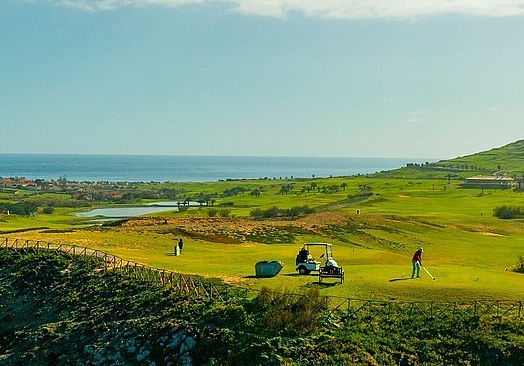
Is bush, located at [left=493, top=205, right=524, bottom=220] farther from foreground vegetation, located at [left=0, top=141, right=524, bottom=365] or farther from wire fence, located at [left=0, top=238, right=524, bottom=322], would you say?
wire fence, located at [left=0, top=238, right=524, bottom=322]

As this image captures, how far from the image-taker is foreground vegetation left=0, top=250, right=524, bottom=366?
2109cm

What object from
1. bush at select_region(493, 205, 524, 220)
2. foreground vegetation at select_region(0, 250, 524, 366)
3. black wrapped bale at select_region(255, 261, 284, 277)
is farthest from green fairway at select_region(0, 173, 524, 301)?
bush at select_region(493, 205, 524, 220)

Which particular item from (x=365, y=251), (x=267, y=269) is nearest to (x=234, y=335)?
(x=267, y=269)

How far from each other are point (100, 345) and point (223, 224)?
36647mm

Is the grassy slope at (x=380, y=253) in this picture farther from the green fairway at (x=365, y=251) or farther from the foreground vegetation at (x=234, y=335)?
the foreground vegetation at (x=234, y=335)

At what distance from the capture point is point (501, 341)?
70.7 ft

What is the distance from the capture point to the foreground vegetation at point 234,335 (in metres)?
21.1

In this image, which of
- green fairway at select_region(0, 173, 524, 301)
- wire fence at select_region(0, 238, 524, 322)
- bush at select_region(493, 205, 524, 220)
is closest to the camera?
wire fence at select_region(0, 238, 524, 322)

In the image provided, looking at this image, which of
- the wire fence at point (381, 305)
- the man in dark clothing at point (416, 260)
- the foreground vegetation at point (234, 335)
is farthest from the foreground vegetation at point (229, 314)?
the man in dark clothing at point (416, 260)

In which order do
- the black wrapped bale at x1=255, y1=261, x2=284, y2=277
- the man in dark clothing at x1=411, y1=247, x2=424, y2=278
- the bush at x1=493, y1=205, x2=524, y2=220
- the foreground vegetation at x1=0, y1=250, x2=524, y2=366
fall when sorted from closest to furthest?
the foreground vegetation at x1=0, y1=250, x2=524, y2=366 < the man in dark clothing at x1=411, y1=247, x2=424, y2=278 < the black wrapped bale at x1=255, y1=261, x2=284, y2=277 < the bush at x1=493, y1=205, x2=524, y2=220

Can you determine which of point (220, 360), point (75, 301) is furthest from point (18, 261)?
point (220, 360)

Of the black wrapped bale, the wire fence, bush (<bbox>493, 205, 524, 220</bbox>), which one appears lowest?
bush (<bbox>493, 205, 524, 220</bbox>)

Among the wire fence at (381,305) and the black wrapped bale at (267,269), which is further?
the black wrapped bale at (267,269)

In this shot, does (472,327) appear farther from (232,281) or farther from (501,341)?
(232,281)
